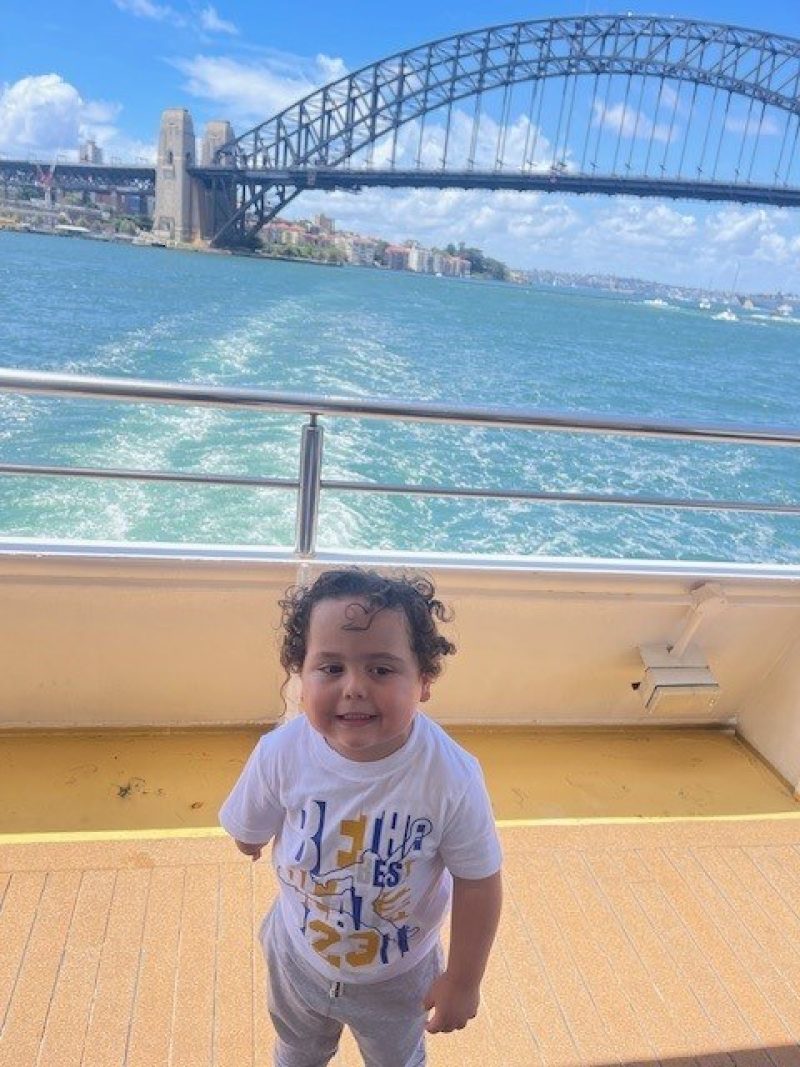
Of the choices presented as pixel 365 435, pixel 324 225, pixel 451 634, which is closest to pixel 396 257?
pixel 324 225

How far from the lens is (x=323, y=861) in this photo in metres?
0.81

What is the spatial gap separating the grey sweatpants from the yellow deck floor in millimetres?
709

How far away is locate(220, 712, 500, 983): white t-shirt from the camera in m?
0.79

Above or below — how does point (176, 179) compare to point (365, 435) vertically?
above

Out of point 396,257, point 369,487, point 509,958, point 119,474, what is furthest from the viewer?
point 396,257

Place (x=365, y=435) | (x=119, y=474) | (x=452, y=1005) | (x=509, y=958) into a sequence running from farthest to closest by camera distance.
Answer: (x=365, y=435) → (x=119, y=474) → (x=509, y=958) → (x=452, y=1005)

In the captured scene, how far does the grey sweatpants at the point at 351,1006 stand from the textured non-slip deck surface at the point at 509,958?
295mm

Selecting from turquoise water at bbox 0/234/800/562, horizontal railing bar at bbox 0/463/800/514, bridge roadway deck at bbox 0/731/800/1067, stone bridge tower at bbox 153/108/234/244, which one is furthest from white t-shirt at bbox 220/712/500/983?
stone bridge tower at bbox 153/108/234/244

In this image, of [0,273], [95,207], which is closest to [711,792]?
[0,273]

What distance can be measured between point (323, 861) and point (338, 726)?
0.16m

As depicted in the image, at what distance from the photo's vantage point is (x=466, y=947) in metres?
0.84

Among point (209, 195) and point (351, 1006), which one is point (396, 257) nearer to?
point (209, 195)

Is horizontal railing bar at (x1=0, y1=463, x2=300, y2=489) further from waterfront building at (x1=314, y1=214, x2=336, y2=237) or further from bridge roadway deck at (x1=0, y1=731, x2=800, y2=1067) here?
waterfront building at (x1=314, y1=214, x2=336, y2=237)

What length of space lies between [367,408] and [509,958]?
1026 millimetres
